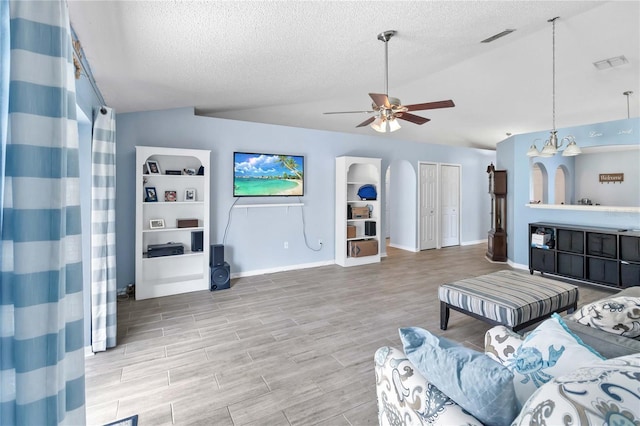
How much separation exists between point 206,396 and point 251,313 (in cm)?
152

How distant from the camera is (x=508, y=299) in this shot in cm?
284

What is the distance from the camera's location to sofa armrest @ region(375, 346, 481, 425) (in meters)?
1.07

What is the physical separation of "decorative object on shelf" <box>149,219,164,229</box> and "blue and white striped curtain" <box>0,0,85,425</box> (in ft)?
12.9

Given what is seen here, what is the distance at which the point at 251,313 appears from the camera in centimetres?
376

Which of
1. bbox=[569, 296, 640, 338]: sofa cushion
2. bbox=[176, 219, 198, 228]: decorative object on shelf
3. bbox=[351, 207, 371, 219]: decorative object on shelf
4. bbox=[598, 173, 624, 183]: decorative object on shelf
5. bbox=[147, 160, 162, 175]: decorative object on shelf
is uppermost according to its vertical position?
bbox=[598, 173, 624, 183]: decorative object on shelf

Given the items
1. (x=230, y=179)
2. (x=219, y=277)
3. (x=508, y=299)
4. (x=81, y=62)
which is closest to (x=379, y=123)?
(x=508, y=299)

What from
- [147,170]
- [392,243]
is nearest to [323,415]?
[147,170]

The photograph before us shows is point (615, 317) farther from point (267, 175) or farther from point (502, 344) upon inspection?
point (267, 175)

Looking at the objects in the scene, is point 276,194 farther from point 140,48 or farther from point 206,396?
point 206,396

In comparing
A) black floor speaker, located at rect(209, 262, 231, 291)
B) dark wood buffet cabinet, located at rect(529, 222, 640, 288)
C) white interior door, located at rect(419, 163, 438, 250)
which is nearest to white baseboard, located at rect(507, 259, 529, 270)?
dark wood buffet cabinet, located at rect(529, 222, 640, 288)

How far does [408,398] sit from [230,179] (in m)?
4.50

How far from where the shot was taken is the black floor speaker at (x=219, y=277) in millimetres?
4576

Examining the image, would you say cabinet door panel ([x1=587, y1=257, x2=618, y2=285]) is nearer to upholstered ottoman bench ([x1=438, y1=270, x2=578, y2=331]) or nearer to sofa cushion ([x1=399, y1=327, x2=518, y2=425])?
upholstered ottoman bench ([x1=438, y1=270, x2=578, y2=331])

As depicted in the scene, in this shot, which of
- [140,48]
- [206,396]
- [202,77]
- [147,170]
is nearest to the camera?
[206,396]
